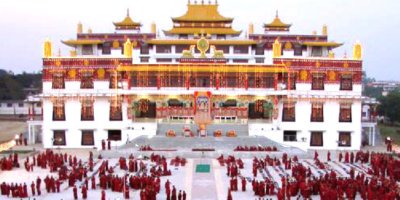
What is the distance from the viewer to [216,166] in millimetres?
28828

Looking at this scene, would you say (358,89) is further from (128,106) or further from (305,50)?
(128,106)

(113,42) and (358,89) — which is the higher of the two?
(113,42)

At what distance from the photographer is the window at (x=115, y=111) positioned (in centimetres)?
3878

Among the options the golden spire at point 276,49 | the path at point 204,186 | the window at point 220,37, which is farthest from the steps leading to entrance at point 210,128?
the path at point 204,186

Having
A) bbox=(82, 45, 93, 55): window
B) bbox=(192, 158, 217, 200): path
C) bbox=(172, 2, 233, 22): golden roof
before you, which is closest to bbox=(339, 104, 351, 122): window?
bbox=(172, 2, 233, 22): golden roof

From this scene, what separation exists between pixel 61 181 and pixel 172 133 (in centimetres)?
1201

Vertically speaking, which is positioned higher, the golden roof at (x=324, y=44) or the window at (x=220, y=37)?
the window at (x=220, y=37)

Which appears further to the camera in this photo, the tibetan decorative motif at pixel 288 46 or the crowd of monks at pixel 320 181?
the tibetan decorative motif at pixel 288 46

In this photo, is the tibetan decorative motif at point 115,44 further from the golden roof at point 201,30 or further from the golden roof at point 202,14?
the golden roof at point 202,14

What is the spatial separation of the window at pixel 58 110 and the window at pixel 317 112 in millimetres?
16055

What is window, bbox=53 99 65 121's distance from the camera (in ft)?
127

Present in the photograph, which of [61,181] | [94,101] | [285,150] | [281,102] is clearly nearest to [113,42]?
[94,101]

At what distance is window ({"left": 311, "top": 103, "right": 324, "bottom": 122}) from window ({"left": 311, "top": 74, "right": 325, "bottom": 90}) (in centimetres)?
115

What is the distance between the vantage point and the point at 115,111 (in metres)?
38.8
